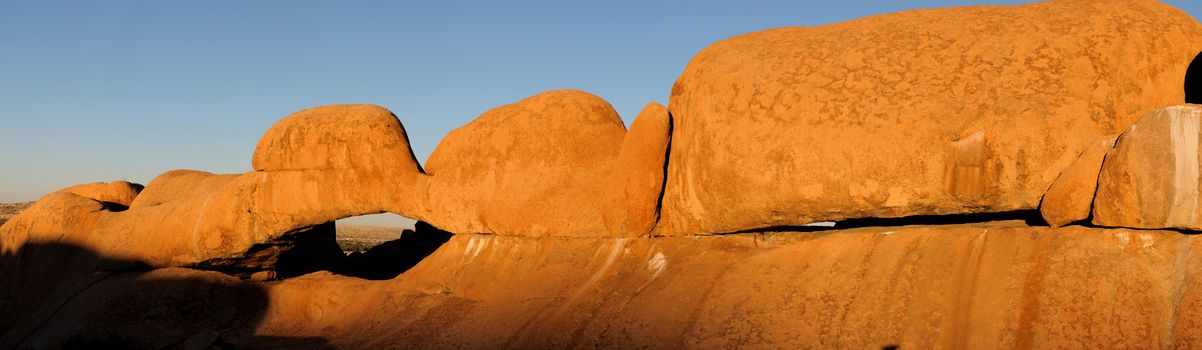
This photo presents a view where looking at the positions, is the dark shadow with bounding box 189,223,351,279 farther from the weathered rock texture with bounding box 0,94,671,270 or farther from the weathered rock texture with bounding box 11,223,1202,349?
the weathered rock texture with bounding box 11,223,1202,349

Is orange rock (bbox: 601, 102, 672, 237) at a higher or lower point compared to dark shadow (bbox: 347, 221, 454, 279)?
higher

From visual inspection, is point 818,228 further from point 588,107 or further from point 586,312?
point 588,107

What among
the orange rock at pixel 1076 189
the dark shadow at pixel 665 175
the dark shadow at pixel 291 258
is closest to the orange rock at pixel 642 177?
the dark shadow at pixel 665 175

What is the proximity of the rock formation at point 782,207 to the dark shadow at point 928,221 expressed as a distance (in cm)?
3

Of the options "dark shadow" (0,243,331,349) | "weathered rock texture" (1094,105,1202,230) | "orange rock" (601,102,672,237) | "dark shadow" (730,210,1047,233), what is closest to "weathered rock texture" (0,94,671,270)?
"orange rock" (601,102,672,237)

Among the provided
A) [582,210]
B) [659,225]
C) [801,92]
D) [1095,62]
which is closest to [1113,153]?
[1095,62]

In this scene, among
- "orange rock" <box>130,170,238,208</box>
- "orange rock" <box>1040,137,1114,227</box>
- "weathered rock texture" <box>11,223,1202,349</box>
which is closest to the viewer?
"weathered rock texture" <box>11,223,1202,349</box>

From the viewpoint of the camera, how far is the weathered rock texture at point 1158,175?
573 centimetres

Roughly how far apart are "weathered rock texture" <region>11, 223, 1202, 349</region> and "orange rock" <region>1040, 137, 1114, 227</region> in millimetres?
130

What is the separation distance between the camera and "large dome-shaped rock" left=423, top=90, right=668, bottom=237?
883 cm

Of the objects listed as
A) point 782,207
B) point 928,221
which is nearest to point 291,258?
point 782,207

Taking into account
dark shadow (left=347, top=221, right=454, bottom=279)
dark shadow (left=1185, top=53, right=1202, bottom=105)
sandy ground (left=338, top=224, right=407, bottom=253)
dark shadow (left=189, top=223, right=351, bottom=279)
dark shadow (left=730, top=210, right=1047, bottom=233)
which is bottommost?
sandy ground (left=338, top=224, right=407, bottom=253)

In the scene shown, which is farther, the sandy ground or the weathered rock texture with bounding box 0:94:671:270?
the sandy ground

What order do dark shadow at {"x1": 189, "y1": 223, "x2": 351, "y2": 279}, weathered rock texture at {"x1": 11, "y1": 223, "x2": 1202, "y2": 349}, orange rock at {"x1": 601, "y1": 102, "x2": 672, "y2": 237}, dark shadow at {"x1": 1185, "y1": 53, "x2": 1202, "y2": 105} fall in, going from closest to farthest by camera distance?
weathered rock texture at {"x1": 11, "y1": 223, "x2": 1202, "y2": 349} < dark shadow at {"x1": 1185, "y1": 53, "x2": 1202, "y2": 105} < orange rock at {"x1": 601, "y1": 102, "x2": 672, "y2": 237} < dark shadow at {"x1": 189, "y1": 223, "x2": 351, "y2": 279}
